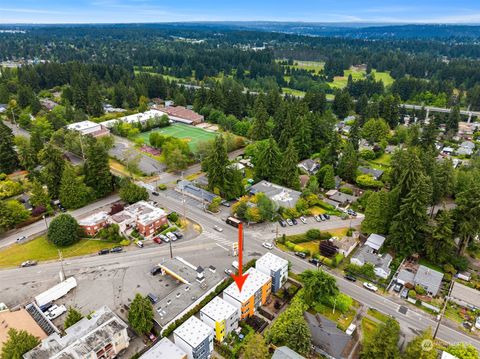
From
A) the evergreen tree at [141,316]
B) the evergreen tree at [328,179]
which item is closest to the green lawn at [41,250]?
the evergreen tree at [141,316]

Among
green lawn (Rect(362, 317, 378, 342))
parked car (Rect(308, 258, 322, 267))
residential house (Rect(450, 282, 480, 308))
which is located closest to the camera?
green lawn (Rect(362, 317, 378, 342))

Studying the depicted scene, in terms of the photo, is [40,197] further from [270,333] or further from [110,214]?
[270,333]

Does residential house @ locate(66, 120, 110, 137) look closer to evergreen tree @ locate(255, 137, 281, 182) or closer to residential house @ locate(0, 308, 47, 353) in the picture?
evergreen tree @ locate(255, 137, 281, 182)

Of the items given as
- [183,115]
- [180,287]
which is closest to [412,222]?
[180,287]

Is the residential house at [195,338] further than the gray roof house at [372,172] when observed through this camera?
No

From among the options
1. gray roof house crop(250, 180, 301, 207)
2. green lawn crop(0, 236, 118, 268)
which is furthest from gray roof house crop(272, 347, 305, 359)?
green lawn crop(0, 236, 118, 268)

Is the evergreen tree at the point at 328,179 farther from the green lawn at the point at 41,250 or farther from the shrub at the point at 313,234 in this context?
the green lawn at the point at 41,250

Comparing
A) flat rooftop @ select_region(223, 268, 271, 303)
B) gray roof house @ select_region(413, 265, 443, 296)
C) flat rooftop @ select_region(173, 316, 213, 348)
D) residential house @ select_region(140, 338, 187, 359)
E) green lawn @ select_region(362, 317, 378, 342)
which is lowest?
green lawn @ select_region(362, 317, 378, 342)
